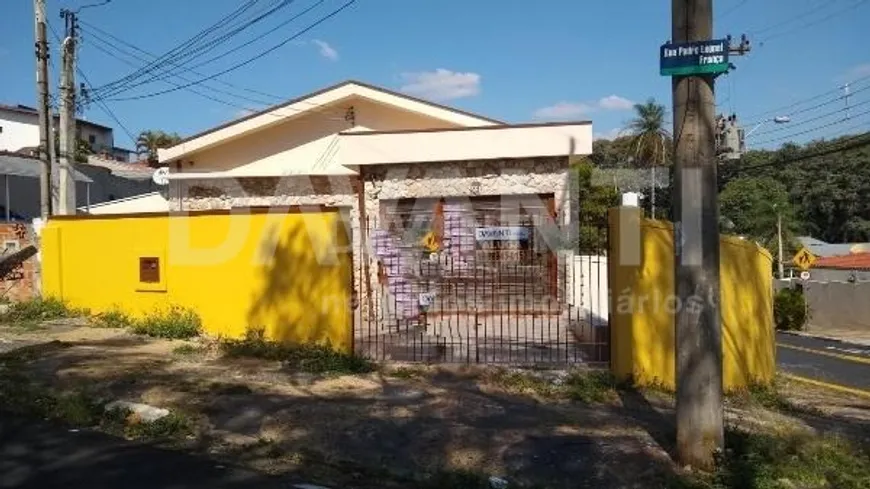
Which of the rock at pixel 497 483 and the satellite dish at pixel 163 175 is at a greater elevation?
the satellite dish at pixel 163 175

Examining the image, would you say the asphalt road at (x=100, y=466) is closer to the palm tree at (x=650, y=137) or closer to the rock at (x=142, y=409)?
the rock at (x=142, y=409)

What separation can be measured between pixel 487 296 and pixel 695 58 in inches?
221

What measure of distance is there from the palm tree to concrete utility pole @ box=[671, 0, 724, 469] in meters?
37.5

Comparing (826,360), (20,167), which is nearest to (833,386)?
(826,360)

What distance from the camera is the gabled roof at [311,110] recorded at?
16.5 metres

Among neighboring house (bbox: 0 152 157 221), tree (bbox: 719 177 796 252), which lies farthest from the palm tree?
neighboring house (bbox: 0 152 157 221)

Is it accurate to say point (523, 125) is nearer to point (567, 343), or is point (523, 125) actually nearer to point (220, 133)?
point (567, 343)

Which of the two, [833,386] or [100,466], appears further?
[833,386]

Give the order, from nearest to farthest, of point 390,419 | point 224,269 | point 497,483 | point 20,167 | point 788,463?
point 497,483, point 788,463, point 390,419, point 224,269, point 20,167

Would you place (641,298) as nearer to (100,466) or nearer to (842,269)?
(100,466)

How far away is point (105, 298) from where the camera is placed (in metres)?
12.3

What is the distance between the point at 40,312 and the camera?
1273cm

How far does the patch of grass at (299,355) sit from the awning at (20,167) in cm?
1769

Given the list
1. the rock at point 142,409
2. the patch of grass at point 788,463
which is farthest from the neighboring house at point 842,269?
the rock at point 142,409
